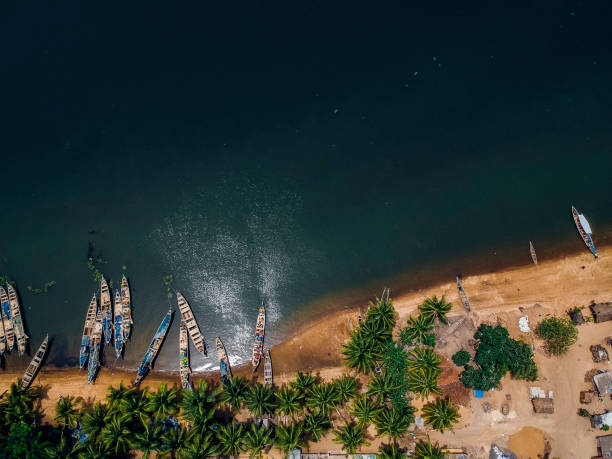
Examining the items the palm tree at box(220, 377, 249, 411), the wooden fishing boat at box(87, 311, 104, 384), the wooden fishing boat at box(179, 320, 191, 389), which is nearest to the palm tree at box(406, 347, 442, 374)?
the palm tree at box(220, 377, 249, 411)

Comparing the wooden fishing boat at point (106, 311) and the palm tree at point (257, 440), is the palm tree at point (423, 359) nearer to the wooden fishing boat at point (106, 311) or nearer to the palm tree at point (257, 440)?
the palm tree at point (257, 440)

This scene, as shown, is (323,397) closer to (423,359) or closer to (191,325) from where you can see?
(423,359)

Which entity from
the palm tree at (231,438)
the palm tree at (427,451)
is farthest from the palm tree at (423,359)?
the palm tree at (231,438)

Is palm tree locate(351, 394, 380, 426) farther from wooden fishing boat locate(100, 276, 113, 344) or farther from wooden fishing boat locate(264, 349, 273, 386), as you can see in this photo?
wooden fishing boat locate(100, 276, 113, 344)

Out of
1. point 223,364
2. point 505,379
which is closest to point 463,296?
point 505,379

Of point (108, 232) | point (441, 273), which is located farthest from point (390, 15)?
point (108, 232)
